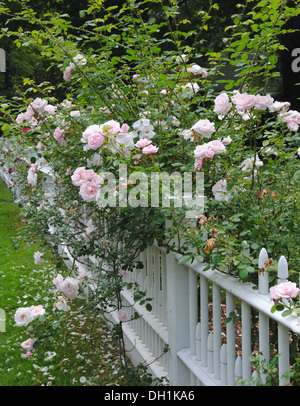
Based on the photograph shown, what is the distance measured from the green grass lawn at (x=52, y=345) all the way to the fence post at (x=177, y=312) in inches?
25.1

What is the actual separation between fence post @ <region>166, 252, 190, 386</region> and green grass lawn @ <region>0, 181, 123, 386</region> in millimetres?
636

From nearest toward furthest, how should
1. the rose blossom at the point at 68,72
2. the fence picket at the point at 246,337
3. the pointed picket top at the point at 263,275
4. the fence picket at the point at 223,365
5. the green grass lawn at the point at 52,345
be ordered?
the pointed picket top at the point at 263,275 → the fence picket at the point at 246,337 → the fence picket at the point at 223,365 → the rose blossom at the point at 68,72 → the green grass lawn at the point at 52,345

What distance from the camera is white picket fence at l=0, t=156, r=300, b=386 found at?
1.81 metres

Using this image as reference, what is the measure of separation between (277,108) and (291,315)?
154 cm

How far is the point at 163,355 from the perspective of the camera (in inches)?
125

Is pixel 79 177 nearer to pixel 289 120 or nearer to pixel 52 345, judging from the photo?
pixel 289 120

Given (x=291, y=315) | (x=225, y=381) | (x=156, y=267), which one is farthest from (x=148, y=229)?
(x=291, y=315)

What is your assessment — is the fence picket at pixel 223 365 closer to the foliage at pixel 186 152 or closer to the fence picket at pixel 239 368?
the fence picket at pixel 239 368

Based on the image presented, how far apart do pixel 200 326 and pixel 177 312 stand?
0.21 m

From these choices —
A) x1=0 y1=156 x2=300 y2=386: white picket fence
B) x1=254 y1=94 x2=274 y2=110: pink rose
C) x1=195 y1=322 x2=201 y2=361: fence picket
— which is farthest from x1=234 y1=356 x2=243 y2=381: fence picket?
x1=254 y1=94 x2=274 y2=110: pink rose

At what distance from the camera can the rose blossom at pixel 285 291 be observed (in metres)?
1.53

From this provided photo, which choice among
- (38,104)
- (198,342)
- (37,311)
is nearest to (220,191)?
(198,342)

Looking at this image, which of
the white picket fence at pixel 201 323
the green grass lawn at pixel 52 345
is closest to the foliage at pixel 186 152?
the white picket fence at pixel 201 323

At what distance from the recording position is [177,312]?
2.73 metres
